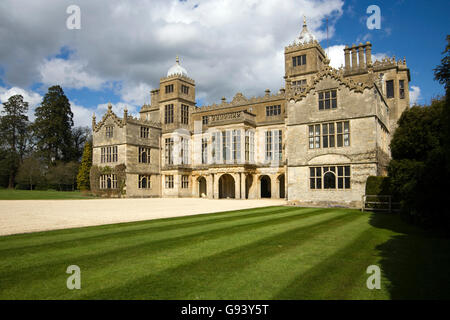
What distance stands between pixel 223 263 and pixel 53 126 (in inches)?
2252

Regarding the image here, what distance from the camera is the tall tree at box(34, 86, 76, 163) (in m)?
54.2

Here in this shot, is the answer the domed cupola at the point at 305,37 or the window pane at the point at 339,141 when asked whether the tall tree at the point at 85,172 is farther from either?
the window pane at the point at 339,141

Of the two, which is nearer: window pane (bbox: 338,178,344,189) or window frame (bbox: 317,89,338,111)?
window pane (bbox: 338,178,344,189)

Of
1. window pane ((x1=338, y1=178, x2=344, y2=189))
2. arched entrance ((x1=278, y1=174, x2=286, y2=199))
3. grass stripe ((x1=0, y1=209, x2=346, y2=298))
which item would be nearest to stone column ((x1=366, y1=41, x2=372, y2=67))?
arched entrance ((x1=278, y1=174, x2=286, y2=199))

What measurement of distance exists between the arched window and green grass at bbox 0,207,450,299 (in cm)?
1245

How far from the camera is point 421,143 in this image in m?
13.4

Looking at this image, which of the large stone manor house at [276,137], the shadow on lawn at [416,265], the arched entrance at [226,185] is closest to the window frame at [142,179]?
the large stone manor house at [276,137]

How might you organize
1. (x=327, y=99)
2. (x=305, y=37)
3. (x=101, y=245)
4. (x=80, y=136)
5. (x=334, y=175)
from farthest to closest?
1. (x=80, y=136)
2. (x=305, y=37)
3. (x=327, y=99)
4. (x=334, y=175)
5. (x=101, y=245)

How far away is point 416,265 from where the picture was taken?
6.86m

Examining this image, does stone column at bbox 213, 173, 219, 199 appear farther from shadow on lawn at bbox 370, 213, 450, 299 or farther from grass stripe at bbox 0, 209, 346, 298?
shadow on lawn at bbox 370, 213, 450, 299

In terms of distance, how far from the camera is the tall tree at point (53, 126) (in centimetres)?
5425

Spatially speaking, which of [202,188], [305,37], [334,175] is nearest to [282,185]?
[202,188]

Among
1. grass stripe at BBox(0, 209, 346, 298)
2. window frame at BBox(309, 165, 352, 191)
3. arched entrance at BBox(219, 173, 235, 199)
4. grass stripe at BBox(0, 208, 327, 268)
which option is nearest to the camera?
grass stripe at BBox(0, 209, 346, 298)

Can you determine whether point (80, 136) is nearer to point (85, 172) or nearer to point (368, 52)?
point (85, 172)
